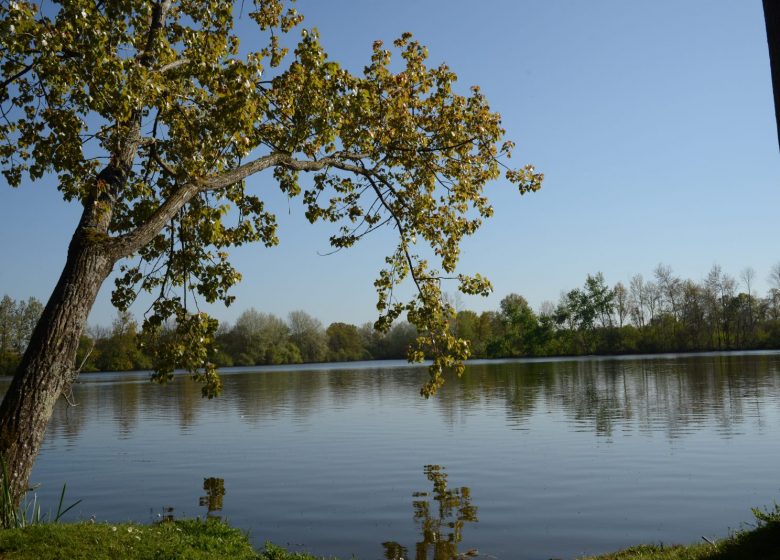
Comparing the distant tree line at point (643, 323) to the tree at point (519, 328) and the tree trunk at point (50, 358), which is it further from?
the tree trunk at point (50, 358)

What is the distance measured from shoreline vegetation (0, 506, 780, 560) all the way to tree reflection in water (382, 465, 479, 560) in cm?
281

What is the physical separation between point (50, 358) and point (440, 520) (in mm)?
8691

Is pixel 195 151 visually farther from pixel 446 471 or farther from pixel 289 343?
pixel 289 343

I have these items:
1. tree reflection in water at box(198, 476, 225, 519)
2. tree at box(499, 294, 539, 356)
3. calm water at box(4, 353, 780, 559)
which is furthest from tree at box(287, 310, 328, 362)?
tree reflection in water at box(198, 476, 225, 519)

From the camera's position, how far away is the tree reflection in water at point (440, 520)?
11.6 meters

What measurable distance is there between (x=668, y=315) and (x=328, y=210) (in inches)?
4498

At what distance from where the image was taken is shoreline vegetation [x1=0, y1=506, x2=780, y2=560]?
7.31 metres

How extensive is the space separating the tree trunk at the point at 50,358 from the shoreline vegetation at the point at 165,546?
0.63 metres

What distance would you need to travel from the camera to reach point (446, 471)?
18422mm

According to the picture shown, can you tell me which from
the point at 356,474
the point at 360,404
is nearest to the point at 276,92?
the point at 356,474

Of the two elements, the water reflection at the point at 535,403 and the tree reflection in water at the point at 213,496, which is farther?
the water reflection at the point at 535,403

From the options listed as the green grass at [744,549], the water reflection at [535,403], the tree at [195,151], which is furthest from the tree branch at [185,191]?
the water reflection at [535,403]

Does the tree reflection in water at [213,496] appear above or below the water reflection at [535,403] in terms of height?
below

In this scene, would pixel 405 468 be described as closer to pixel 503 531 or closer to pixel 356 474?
pixel 356 474
